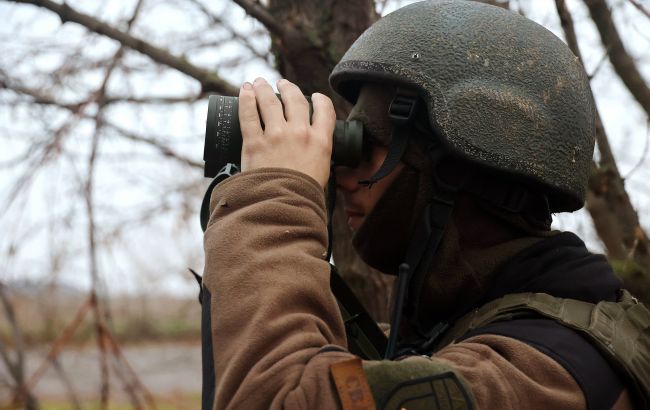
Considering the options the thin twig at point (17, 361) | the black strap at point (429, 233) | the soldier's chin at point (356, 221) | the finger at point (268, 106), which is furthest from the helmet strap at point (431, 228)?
the thin twig at point (17, 361)

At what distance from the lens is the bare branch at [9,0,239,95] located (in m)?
2.51

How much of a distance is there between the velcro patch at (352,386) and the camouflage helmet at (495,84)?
60 centimetres

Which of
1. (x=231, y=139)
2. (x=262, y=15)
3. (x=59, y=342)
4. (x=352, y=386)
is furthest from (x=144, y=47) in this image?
(x=352, y=386)

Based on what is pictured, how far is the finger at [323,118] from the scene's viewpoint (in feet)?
5.51

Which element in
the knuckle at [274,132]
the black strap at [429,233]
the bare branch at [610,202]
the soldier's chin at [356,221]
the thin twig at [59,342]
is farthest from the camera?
the bare branch at [610,202]

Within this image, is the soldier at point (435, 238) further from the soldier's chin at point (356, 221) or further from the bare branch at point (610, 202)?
the bare branch at point (610, 202)

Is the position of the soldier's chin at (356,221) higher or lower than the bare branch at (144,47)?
higher

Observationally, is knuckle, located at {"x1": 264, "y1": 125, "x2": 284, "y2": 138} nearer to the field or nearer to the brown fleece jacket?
the brown fleece jacket

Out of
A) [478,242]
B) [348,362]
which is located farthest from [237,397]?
[478,242]

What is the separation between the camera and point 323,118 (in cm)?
171

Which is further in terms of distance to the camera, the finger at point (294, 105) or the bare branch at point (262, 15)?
the bare branch at point (262, 15)

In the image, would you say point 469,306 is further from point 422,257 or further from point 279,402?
point 279,402

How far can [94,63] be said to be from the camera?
3.49m

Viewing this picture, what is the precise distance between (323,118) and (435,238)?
1.14 ft
